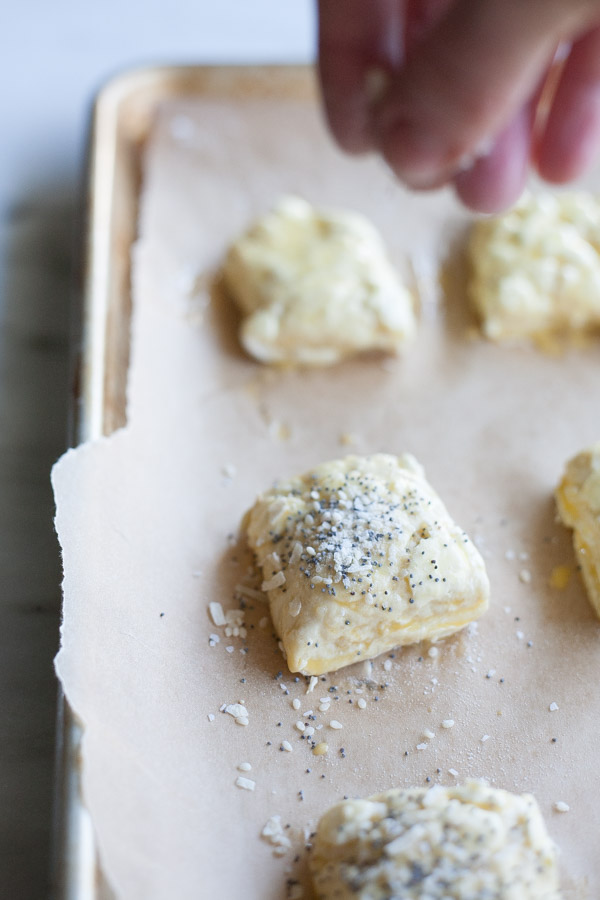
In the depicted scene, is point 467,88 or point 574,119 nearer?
point 467,88

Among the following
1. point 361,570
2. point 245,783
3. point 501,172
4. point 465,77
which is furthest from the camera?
point 501,172

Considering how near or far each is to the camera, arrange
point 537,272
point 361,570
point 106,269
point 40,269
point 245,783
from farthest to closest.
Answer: point 40,269, point 537,272, point 106,269, point 361,570, point 245,783

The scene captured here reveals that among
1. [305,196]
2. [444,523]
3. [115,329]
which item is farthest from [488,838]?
[305,196]

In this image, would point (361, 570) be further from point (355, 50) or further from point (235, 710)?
point (355, 50)

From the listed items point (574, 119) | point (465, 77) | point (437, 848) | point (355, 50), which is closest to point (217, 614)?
point (437, 848)

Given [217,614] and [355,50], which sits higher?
[355,50]

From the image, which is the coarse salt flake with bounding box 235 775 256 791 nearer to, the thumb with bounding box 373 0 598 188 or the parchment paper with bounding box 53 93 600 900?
the parchment paper with bounding box 53 93 600 900

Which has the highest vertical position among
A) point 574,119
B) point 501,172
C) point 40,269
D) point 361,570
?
point 574,119

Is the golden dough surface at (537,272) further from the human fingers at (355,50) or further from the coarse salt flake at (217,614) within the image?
the coarse salt flake at (217,614)

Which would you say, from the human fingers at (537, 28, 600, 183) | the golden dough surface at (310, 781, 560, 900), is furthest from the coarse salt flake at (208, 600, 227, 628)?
the human fingers at (537, 28, 600, 183)
